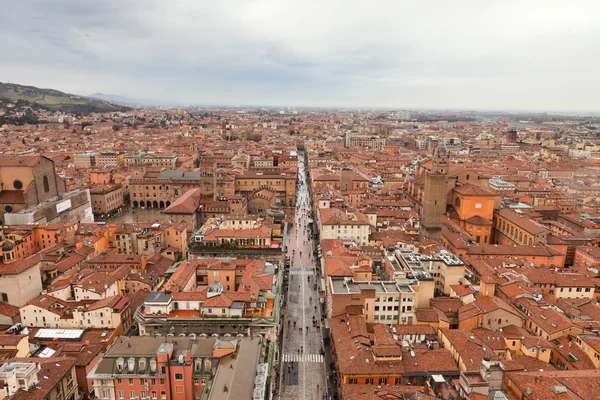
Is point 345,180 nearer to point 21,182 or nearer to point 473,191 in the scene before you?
point 473,191

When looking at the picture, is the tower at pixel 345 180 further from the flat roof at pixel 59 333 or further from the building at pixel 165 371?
the building at pixel 165 371

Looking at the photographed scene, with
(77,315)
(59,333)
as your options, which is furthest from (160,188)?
(59,333)

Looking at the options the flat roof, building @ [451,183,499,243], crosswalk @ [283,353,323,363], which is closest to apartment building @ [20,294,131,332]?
the flat roof

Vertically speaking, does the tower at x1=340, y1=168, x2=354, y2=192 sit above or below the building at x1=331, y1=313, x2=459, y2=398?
above

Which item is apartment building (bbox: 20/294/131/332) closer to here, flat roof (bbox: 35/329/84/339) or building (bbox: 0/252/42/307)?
flat roof (bbox: 35/329/84/339)

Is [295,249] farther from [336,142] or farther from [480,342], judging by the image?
[336,142]

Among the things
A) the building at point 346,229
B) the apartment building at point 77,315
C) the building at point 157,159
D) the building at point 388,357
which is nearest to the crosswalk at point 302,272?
the building at point 346,229

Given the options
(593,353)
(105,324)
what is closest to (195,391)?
(105,324)
